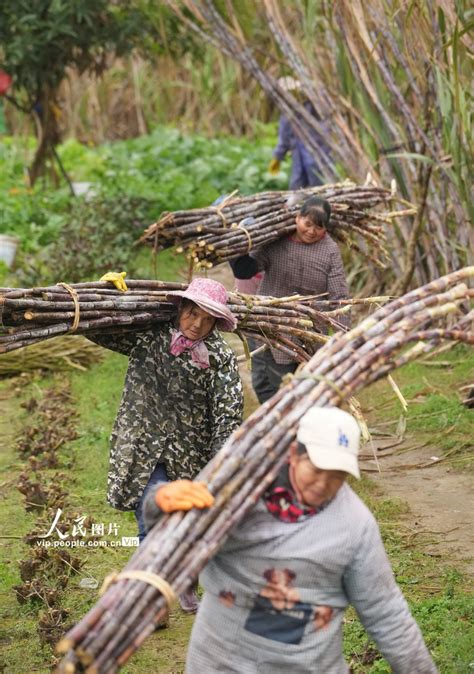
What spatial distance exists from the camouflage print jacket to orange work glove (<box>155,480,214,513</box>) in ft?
4.84

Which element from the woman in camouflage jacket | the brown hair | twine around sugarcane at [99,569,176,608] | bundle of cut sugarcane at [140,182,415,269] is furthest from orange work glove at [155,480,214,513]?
the brown hair

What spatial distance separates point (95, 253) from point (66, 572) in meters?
5.74

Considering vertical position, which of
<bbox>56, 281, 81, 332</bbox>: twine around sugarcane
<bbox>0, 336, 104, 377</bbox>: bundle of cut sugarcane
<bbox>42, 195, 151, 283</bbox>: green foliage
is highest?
<bbox>56, 281, 81, 332</bbox>: twine around sugarcane

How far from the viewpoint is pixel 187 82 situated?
63.1 ft

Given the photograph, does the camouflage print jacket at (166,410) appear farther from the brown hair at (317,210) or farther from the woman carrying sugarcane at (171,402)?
Result: the brown hair at (317,210)

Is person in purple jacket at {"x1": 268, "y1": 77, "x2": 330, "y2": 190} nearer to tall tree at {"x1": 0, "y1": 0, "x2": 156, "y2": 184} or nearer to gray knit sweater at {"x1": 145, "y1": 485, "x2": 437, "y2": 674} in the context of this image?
tall tree at {"x1": 0, "y1": 0, "x2": 156, "y2": 184}

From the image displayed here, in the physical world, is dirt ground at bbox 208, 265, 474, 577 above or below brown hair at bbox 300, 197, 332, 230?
below

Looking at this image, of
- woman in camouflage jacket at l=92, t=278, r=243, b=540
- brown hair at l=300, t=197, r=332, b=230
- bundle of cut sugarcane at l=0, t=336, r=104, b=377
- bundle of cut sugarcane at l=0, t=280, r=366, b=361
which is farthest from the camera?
bundle of cut sugarcane at l=0, t=336, r=104, b=377

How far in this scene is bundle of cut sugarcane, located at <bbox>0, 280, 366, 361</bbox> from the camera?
154 inches

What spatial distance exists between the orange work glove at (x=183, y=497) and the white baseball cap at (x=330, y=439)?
26 cm

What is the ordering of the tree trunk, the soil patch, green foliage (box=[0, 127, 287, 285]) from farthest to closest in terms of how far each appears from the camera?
1. the tree trunk
2. green foliage (box=[0, 127, 287, 285])
3. the soil patch

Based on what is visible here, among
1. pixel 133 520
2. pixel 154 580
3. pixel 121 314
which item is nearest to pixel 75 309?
pixel 121 314

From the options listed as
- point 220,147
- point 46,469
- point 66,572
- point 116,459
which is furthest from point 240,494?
point 220,147

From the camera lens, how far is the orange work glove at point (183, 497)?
2730 mm
